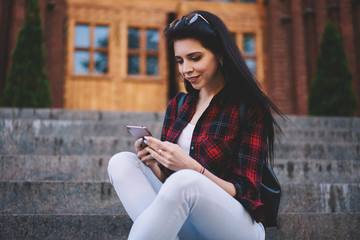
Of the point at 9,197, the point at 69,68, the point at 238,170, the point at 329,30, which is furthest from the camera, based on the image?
the point at 69,68

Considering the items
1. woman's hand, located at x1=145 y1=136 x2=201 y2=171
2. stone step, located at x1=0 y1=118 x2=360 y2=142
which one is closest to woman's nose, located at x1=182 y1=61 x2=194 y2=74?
woman's hand, located at x1=145 y1=136 x2=201 y2=171

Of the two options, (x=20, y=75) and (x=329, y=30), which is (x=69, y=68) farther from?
(x=329, y=30)

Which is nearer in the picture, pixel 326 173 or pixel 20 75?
pixel 326 173

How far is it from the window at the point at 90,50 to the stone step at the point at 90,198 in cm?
547

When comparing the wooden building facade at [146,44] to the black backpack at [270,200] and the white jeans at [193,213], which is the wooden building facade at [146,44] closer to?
the black backpack at [270,200]

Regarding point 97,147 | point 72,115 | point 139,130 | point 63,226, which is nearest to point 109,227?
point 63,226

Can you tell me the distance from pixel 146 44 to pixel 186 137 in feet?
20.4

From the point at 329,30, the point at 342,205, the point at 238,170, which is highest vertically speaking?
the point at 329,30

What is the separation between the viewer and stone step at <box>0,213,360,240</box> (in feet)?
6.68

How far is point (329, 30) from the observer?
684 cm

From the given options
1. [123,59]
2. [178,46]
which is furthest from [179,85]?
[178,46]

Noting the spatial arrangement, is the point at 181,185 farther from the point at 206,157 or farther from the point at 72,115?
the point at 72,115

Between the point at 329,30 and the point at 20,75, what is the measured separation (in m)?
5.80

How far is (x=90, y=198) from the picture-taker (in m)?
2.49
